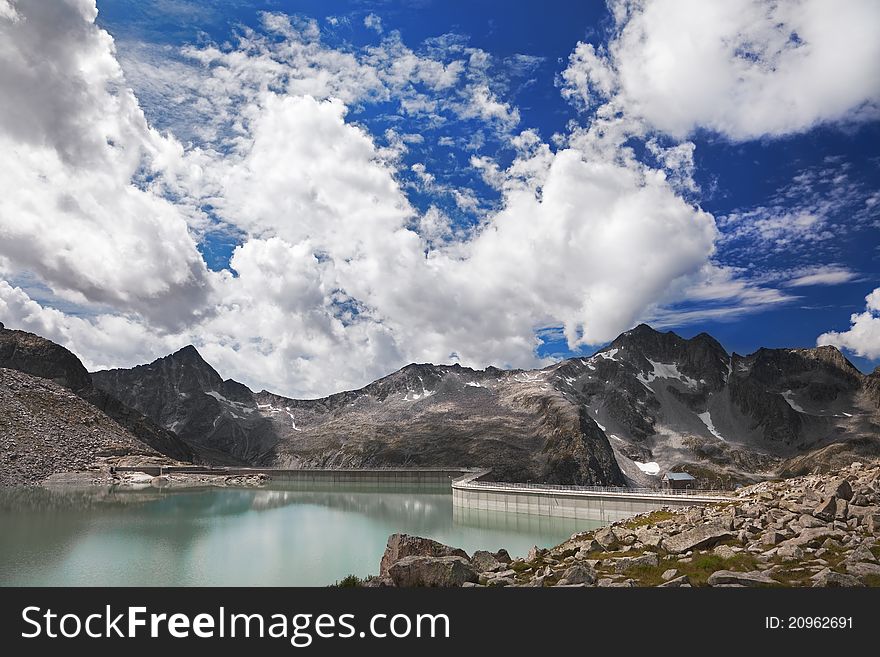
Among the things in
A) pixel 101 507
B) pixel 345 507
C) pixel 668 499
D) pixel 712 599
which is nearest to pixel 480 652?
pixel 712 599

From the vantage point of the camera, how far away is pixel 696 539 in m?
29.8

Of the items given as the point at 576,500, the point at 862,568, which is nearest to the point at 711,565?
the point at 862,568

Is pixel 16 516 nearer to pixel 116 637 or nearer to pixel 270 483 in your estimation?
pixel 116 637

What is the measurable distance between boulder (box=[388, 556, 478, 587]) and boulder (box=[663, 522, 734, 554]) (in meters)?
10.9

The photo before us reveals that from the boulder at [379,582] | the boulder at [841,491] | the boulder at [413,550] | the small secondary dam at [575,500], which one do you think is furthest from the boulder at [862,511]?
the small secondary dam at [575,500]

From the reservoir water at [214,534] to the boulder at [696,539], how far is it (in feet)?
78.4

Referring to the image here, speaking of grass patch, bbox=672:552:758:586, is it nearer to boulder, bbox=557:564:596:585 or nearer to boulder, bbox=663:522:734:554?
boulder, bbox=663:522:734:554

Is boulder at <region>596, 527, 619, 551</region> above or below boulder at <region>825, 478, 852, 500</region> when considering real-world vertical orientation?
below

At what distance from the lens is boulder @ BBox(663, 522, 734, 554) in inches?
1147

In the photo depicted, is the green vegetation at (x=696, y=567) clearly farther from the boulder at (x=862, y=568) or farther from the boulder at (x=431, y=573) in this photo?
the boulder at (x=431, y=573)

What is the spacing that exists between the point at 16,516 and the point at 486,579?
81757 mm

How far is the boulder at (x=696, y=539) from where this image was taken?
1147 inches

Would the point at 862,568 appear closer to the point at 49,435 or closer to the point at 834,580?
the point at 834,580

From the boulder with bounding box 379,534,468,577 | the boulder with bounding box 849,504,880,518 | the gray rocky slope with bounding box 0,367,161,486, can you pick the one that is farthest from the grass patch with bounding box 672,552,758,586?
the gray rocky slope with bounding box 0,367,161,486
